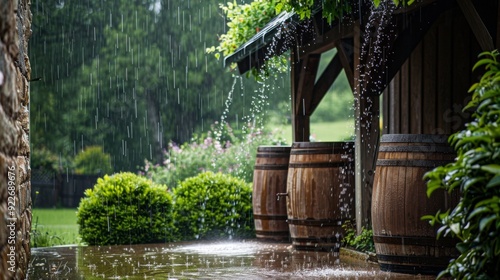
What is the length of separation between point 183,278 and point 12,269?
82.2 inches

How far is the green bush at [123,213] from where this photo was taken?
9688mm

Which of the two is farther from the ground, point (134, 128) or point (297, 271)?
point (134, 128)

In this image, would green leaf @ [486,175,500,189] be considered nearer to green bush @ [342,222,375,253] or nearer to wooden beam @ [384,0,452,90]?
wooden beam @ [384,0,452,90]

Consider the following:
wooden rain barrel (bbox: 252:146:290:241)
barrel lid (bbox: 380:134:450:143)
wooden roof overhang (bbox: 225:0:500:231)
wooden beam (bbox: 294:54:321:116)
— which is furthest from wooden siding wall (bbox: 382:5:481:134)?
barrel lid (bbox: 380:134:450:143)

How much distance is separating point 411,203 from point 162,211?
4.71 m

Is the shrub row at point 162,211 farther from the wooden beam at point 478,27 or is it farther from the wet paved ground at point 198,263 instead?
the wooden beam at point 478,27

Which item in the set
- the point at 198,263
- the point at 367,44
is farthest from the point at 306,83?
the point at 198,263

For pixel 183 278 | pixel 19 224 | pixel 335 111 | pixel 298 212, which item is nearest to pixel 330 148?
pixel 298 212

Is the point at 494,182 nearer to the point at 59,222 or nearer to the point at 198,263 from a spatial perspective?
the point at 198,263

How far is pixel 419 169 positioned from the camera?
597 cm

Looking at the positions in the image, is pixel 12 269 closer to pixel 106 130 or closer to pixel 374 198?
pixel 374 198

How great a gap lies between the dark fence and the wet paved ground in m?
14.3

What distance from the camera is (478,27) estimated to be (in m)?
5.59

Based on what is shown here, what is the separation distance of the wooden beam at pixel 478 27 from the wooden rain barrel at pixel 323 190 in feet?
8.66
